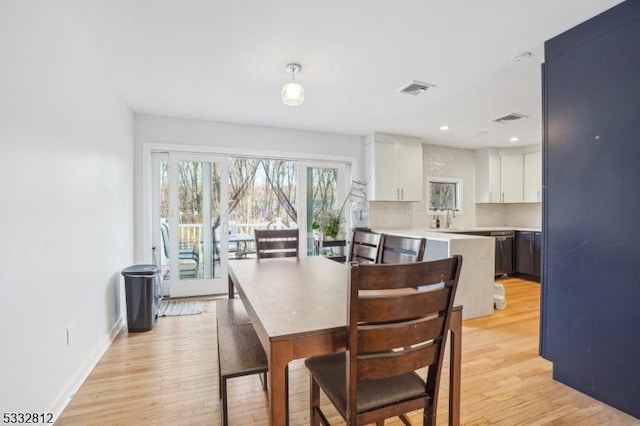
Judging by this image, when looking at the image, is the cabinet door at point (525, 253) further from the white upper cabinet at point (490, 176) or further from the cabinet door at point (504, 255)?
the white upper cabinet at point (490, 176)

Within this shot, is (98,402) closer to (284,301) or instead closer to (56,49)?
(284,301)

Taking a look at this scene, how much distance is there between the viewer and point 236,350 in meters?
1.67

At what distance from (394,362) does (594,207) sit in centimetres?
175

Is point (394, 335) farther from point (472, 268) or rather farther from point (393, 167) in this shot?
point (393, 167)

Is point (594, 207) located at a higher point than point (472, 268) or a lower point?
higher

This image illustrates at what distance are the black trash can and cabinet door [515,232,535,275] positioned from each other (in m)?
5.69

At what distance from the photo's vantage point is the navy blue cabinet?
71.9 inches

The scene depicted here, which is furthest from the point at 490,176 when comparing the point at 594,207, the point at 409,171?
the point at 594,207

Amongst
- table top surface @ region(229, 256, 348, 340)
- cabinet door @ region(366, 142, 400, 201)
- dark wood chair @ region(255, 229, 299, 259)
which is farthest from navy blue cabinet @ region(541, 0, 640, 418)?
cabinet door @ region(366, 142, 400, 201)

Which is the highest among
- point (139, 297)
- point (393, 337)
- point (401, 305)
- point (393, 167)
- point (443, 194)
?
point (393, 167)

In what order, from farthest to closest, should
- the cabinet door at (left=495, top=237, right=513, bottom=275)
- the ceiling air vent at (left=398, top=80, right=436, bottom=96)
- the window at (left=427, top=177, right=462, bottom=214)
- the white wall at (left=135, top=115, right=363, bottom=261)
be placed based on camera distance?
the window at (left=427, top=177, right=462, bottom=214), the cabinet door at (left=495, top=237, right=513, bottom=275), the white wall at (left=135, top=115, right=363, bottom=261), the ceiling air vent at (left=398, top=80, right=436, bottom=96)

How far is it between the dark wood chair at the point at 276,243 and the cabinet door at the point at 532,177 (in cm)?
487

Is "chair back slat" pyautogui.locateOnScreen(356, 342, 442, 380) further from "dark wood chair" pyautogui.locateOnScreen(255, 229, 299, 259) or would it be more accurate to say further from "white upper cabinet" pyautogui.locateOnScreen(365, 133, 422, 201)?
"white upper cabinet" pyautogui.locateOnScreen(365, 133, 422, 201)

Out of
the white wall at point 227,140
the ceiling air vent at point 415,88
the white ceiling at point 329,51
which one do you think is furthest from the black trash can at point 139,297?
the ceiling air vent at point 415,88
